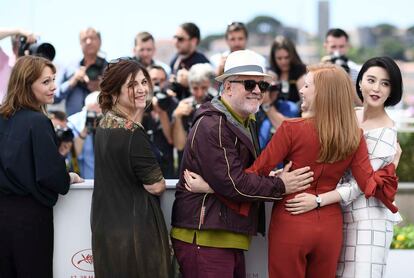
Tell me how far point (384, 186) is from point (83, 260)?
1.74m

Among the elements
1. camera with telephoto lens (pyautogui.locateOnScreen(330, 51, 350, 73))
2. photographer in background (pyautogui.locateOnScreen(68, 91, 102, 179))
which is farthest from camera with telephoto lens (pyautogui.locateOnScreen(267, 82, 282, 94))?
photographer in background (pyautogui.locateOnScreen(68, 91, 102, 179))

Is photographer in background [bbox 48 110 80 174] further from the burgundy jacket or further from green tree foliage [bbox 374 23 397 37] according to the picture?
green tree foliage [bbox 374 23 397 37]

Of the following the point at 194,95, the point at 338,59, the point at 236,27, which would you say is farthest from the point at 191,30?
the point at 338,59

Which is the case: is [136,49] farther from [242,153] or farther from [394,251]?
[242,153]

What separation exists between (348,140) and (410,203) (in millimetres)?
Answer: 5099

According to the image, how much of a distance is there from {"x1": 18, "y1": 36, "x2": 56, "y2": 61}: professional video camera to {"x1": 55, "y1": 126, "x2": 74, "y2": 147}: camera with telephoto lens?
35.3 inches

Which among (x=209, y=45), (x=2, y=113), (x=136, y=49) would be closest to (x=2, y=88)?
(x=2, y=113)

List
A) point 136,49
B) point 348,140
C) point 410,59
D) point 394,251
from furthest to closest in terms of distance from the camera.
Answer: point 410,59
point 136,49
point 394,251
point 348,140

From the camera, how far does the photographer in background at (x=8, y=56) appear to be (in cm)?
616

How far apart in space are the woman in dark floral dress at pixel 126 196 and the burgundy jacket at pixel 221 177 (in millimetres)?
181

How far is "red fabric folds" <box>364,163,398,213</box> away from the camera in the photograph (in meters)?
4.41

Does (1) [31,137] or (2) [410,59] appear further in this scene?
(2) [410,59]

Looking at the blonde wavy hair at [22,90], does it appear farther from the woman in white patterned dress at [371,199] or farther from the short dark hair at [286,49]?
the short dark hair at [286,49]

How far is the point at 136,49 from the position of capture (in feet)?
26.8
